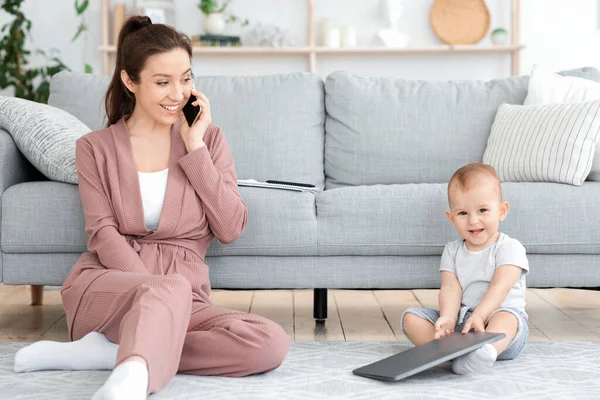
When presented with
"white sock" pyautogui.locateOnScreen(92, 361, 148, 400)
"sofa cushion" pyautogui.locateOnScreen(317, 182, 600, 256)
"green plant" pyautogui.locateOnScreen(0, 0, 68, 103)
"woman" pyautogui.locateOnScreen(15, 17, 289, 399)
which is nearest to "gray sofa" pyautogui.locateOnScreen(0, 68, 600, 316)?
"sofa cushion" pyautogui.locateOnScreen(317, 182, 600, 256)

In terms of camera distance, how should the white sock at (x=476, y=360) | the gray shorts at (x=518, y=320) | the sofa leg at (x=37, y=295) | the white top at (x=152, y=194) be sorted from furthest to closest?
the sofa leg at (x=37, y=295)
the white top at (x=152, y=194)
the gray shorts at (x=518, y=320)
the white sock at (x=476, y=360)

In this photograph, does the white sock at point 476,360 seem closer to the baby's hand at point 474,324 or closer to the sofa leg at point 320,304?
the baby's hand at point 474,324

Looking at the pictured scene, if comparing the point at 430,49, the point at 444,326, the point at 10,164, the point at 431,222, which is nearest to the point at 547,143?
the point at 431,222

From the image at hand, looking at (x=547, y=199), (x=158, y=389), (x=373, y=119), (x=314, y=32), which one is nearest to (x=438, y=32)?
(x=314, y=32)

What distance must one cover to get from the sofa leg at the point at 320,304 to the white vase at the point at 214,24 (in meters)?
2.62

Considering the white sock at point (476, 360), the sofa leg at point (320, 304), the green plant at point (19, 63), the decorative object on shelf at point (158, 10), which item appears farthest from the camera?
the decorative object on shelf at point (158, 10)

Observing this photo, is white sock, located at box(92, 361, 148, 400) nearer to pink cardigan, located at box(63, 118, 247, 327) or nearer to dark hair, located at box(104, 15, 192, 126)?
pink cardigan, located at box(63, 118, 247, 327)

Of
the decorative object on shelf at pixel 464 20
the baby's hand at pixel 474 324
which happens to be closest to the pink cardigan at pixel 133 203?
the baby's hand at pixel 474 324

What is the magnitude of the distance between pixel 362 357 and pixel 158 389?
2.09ft

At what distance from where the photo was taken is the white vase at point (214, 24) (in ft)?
16.1

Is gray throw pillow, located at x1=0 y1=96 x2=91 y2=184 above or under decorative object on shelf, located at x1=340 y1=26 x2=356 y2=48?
under

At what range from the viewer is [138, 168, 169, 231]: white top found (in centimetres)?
221

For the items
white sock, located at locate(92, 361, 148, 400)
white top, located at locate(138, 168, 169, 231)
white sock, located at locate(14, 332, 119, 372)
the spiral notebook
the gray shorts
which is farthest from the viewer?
the spiral notebook

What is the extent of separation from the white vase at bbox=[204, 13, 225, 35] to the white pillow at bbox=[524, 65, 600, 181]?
7.78 feet
